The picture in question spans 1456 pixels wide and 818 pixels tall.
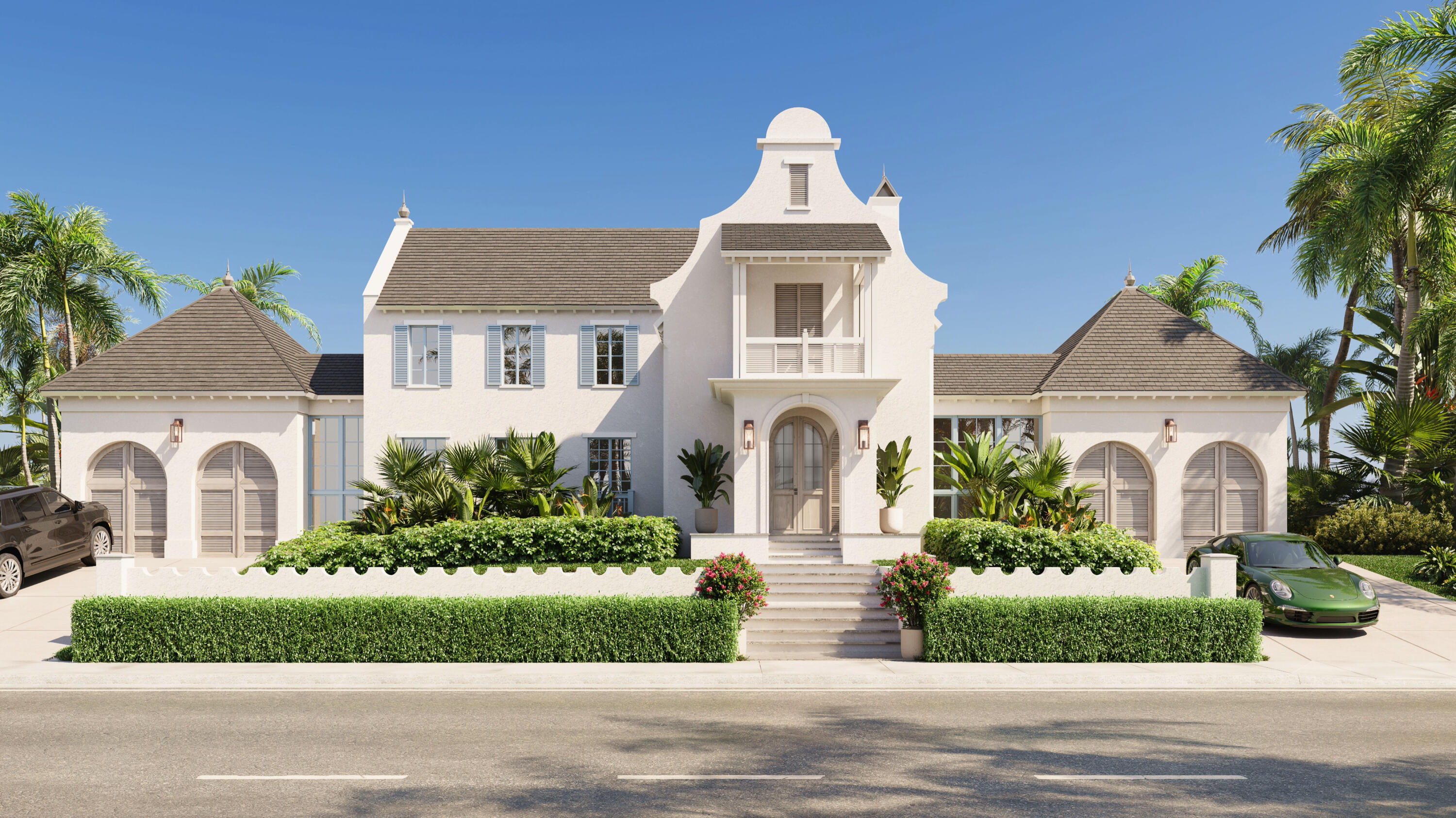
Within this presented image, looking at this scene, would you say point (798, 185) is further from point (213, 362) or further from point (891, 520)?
point (213, 362)

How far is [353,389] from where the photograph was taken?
74.2 ft

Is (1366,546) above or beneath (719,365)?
beneath

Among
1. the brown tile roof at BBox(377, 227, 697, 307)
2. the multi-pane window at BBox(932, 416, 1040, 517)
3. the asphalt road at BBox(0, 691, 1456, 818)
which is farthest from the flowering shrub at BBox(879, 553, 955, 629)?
the brown tile roof at BBox(377, 227, 697, 307)

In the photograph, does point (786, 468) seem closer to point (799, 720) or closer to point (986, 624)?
point (986, 624)

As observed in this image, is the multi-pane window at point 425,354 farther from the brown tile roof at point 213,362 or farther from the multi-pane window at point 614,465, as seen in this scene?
the multi-pane window at point 614,465

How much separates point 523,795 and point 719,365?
1360 centimetres

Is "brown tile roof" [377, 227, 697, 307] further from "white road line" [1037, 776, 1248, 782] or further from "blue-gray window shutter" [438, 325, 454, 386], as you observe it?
"white road line" [1037, 776, 1248, 782]

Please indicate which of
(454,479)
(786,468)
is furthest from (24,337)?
(786,468)

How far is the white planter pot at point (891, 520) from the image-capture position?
17.7 meters

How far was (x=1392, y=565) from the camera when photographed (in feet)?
60.2

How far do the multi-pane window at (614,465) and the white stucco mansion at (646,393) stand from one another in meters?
0.05

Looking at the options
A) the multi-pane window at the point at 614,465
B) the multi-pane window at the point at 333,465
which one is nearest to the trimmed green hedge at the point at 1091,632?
the multi-pane window at the point at 614,465

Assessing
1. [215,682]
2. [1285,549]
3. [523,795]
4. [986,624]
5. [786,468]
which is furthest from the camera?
[786,468]

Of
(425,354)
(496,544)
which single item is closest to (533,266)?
(425,354)
